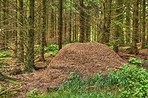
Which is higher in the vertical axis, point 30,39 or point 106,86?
point 30,39

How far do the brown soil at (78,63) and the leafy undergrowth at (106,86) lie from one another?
42cm

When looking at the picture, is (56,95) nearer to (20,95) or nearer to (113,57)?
(20,95)

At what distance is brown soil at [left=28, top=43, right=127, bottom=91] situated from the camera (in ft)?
17.0

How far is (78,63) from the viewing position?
227 inches

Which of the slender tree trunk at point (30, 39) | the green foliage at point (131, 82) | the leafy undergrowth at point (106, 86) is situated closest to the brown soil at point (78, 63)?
the leafy undergrowth at point (106, 86)

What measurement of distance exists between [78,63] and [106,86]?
1731 millimetres

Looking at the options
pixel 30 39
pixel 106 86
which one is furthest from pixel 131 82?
pixel 30 39

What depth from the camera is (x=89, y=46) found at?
21.9 feet

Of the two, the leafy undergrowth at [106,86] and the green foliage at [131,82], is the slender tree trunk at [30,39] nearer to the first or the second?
the leafy undergrowth at [106,86]

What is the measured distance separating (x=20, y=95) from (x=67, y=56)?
2765 millimetres

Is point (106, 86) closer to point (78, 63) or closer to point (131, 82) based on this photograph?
point (131, 82)

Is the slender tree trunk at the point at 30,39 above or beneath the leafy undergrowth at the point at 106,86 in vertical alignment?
above

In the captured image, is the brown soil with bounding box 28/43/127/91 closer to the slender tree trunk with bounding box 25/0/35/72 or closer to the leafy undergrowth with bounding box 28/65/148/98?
the leafy undergrowth with bounding box 28/65/148/98

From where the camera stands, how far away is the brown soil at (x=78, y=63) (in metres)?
5.20
